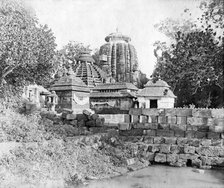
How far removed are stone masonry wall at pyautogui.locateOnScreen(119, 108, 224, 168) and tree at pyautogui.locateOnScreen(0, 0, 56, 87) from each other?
12.4 feet

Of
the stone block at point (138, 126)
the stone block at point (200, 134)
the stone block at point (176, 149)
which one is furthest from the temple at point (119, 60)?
the stone block at point (176, 149)

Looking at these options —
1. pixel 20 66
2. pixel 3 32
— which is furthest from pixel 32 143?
pixel 20 66

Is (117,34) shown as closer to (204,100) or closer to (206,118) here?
(204,100)

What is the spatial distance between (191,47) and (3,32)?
245 inches

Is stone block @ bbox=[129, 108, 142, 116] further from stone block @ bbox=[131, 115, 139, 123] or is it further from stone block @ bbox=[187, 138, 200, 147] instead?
stone block @ bbox=[187, 138, 200, 147]

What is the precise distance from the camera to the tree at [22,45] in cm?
873

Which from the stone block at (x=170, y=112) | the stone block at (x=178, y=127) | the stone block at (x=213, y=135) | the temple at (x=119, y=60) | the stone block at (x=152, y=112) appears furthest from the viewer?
the temple at (x=119, y=60)

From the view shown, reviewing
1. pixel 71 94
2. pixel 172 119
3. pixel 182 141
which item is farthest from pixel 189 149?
pixel 71 94

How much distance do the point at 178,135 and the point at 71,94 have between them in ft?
27.4

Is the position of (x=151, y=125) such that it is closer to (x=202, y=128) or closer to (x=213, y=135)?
(x=202, y=128)

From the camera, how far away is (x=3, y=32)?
27.7 ft

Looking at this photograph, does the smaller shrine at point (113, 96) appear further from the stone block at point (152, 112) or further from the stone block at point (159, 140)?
the stone block at point (159, 140)

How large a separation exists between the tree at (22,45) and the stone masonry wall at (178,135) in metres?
3.78

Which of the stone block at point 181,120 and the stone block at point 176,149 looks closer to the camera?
the stone block at point 176,149
